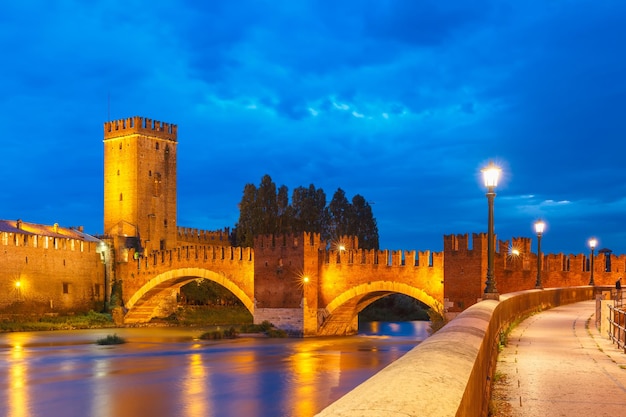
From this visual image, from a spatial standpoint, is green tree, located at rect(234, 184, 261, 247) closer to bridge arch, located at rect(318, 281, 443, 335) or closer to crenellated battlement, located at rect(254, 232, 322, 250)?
crenellated battlement, located at rect(254, 232, 322, 250)

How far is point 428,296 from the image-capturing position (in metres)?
28.1

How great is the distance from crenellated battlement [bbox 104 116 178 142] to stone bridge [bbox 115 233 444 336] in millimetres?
15093

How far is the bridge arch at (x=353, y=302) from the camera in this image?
28.5m

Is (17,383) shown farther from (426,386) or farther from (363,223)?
(363,223)

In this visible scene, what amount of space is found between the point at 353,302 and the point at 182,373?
11569 millimetres

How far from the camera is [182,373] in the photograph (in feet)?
68.1

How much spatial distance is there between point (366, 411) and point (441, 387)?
0.65 m

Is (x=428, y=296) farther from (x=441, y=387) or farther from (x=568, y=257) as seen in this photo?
(x=441, y=387)

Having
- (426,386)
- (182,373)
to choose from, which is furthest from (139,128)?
(426,386)

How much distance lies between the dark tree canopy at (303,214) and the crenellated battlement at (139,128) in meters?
8.82

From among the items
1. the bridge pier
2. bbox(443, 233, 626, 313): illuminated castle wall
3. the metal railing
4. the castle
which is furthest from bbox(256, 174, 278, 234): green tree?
the metal railing

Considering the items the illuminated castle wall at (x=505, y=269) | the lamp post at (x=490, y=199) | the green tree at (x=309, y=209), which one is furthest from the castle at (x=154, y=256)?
the lamp post at (x=490, y=199)

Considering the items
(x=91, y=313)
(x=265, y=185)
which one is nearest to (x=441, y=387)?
(x=91, y=313)

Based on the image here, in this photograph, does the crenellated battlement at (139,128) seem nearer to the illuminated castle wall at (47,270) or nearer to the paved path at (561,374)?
the illuminated castle wall at (47,270)
